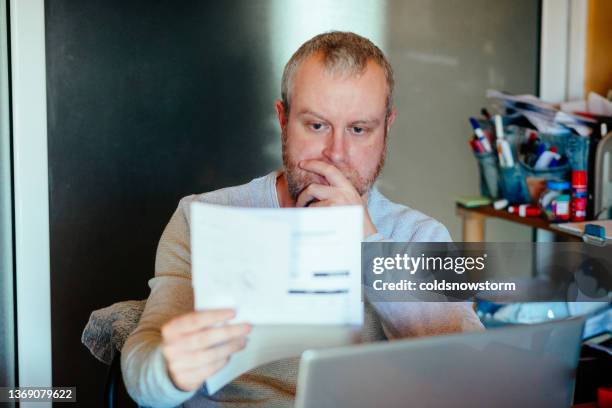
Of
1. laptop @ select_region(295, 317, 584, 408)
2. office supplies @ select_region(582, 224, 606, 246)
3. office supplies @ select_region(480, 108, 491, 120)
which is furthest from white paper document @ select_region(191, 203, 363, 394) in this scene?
office supplies @ select_region(480, 108, 491, 120)

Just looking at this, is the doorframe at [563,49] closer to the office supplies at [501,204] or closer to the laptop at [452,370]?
the office supplies at [501,204]

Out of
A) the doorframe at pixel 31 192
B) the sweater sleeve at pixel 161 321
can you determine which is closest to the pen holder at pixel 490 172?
the sweater sleeve at pixel 161 321

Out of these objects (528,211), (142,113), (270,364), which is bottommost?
(270,364)

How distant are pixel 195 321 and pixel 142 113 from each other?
47.4 inches

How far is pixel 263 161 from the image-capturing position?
2.00 metres

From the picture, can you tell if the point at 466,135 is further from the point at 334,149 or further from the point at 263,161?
the point at 334,149

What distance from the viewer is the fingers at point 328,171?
1176 mm

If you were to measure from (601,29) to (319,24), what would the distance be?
822mm

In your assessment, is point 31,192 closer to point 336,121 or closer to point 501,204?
point 336,121

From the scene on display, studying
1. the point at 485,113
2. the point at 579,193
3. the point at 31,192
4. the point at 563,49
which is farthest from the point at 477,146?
the point at 31,192

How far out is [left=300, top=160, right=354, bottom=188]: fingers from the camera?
1.18 m

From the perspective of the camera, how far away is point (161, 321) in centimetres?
102

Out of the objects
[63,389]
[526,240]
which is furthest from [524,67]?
[63,389]

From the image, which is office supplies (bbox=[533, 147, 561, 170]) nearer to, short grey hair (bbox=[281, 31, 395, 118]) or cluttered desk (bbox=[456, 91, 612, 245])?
cluttered desk (bbox=[456, 91, 612, 245])
